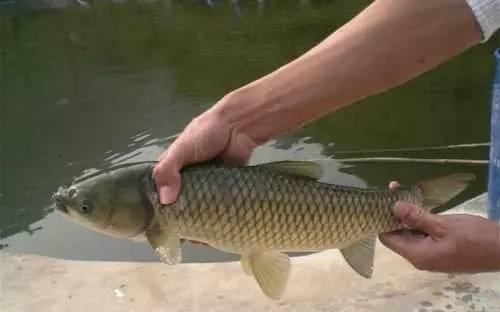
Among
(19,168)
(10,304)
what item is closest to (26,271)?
(10,304)

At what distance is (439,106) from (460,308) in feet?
13.2

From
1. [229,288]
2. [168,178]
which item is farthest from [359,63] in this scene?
[229,288]

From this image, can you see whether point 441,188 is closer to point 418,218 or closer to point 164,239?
point 418,218

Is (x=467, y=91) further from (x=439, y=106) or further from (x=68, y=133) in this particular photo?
(x=68, y=133)

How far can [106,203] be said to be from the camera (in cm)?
131

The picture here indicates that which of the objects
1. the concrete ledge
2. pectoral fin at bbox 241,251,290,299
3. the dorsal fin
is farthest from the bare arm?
A: the concrete ledge

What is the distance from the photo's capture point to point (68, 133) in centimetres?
573

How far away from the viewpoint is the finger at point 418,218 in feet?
4.56

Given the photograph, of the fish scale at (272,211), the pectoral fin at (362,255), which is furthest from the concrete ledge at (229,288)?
the fish scale at (272,211)

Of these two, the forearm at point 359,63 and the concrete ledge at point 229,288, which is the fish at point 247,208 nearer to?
the forearm at point 359,63

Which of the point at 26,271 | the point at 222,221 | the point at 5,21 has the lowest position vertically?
the point at 5,21

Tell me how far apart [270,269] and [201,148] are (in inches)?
11.6

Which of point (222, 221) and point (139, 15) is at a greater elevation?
point (222, 221)

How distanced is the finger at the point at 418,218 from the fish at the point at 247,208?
0.08 ft
